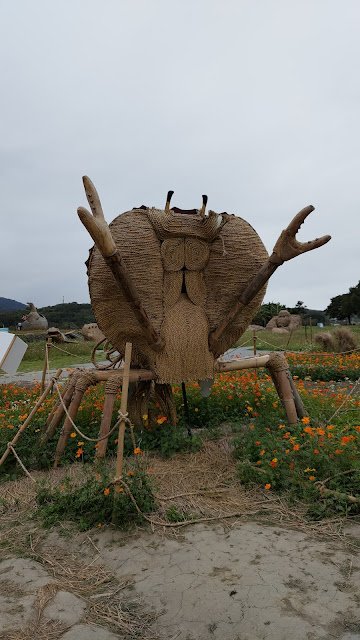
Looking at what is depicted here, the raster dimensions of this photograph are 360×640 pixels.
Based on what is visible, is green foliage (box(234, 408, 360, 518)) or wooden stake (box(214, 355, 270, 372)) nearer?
green foliage (box(234, 408, 360, 518))

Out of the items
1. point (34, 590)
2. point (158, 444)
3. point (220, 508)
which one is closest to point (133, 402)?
point (158, 444)

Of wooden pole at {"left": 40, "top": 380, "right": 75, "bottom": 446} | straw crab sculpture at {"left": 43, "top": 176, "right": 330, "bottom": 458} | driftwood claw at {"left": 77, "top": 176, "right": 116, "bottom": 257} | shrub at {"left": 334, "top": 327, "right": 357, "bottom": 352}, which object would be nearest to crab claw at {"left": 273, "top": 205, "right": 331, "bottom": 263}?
straw crab sculpture at {"left": 43, "top": 176, "right": 330, "bottom": 458}

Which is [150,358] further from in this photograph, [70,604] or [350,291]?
[350,291]

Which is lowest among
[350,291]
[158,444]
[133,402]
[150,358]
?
[158,444]

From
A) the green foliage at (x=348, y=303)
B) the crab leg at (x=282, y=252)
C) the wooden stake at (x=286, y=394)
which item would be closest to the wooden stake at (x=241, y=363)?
the wooden stake at (x=286, y=394)

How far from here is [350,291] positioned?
36281 millimetres

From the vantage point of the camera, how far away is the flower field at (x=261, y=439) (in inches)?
127

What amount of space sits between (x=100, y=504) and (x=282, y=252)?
229 cm

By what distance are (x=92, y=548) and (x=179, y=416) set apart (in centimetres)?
259

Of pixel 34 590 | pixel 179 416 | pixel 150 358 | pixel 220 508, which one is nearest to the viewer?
pixel 34 590

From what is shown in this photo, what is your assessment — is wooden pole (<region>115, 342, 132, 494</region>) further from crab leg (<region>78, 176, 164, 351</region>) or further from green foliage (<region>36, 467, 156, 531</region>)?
crab leg (<region>78, 176, 164, 351</region>)

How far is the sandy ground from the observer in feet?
6.51

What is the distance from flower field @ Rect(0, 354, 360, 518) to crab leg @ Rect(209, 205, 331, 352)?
1.14 m

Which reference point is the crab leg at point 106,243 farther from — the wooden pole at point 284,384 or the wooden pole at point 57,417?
the wooden pole at point 284,384
